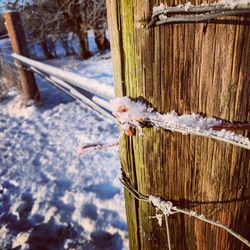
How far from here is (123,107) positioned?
0.97 m

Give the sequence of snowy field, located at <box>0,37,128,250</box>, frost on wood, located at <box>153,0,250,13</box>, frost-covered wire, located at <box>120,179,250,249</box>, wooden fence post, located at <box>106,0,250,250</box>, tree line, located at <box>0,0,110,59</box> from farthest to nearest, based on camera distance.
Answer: tree line, located at <box>0,0,110,59</box> < snowy field, located at <box>0,37,128,250</box> < frost-covered wire, located at <box>120,179,250,249</box> < wooden fence post, located at <box>106,0,250,250</box> < frost on wood, located at <box>153,0,250,13</box>

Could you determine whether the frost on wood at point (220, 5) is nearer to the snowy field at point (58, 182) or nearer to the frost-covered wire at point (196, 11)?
the frost-covered wire at point (196, 11)

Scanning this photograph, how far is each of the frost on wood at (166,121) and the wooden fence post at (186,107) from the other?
0.07 feet

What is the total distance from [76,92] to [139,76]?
2.64 meters

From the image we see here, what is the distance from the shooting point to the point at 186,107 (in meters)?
0.88

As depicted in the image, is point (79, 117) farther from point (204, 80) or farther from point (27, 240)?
point (204, 80)

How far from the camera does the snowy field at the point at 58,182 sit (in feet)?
9.92

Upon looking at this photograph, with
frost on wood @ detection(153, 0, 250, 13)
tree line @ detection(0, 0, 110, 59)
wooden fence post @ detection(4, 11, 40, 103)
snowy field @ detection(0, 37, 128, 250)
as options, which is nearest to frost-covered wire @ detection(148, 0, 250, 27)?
frost on wood @ detection(153, 0, 250, 13)

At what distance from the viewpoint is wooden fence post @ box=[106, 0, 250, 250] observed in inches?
30.9

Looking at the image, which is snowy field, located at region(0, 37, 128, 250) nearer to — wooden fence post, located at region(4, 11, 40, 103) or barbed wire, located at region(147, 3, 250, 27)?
wooden fence post, located at region(4, 11, 40, 103)

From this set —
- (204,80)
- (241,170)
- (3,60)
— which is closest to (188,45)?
(204,80)

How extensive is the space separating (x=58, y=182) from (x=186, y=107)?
3.20 meters

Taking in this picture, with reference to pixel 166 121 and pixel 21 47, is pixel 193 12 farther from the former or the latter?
pixel 21 47

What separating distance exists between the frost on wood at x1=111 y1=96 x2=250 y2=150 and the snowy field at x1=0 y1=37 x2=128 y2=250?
2.18 meters
